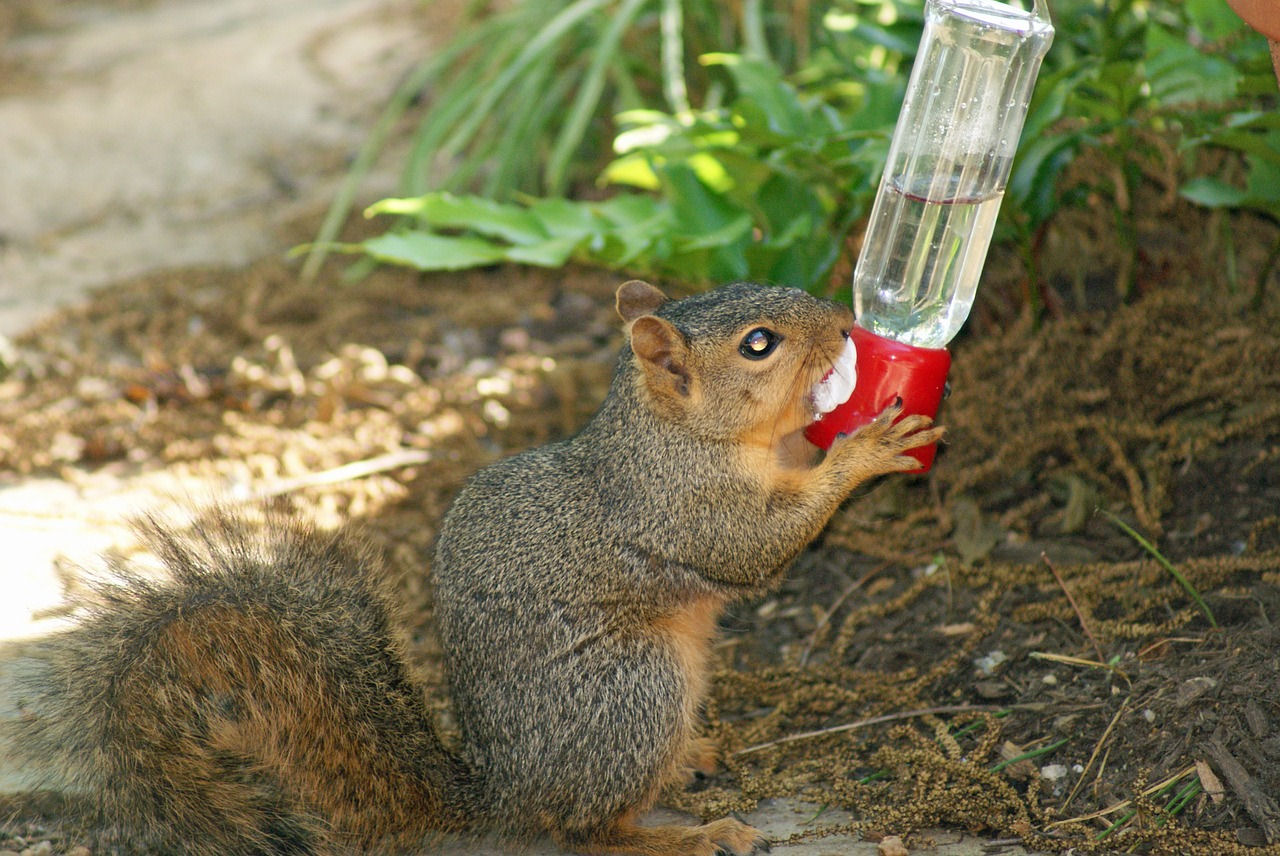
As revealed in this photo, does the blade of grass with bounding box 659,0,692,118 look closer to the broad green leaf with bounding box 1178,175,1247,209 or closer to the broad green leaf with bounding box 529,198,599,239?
the broad green leaf with bounding box 529,198,599,239

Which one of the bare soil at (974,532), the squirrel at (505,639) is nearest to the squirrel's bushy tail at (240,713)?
the squirrel at (505,639)

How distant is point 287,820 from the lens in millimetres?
2496

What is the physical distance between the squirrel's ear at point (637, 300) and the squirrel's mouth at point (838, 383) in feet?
1.71

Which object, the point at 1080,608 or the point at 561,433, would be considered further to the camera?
the point at 561,433

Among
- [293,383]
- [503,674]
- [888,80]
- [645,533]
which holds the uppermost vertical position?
[888,80]

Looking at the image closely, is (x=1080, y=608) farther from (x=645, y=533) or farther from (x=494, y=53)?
(x=494, y=53)

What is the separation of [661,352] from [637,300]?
375 millimetres

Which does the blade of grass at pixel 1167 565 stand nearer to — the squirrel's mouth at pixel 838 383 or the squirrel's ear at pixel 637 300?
the squirrel's mouth at pixel 838 383

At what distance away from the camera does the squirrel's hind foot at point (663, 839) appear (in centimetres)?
268

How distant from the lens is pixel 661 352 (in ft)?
9.30

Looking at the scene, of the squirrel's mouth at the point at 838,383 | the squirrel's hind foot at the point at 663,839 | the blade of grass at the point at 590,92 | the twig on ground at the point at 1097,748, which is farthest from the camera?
the blade of grass at the point at 590,92

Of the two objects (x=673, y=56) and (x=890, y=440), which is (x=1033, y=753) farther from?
(x=673, y=56)

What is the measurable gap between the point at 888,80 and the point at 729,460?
174 centimetres

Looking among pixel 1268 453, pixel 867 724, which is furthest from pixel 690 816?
pixel 1268 453
